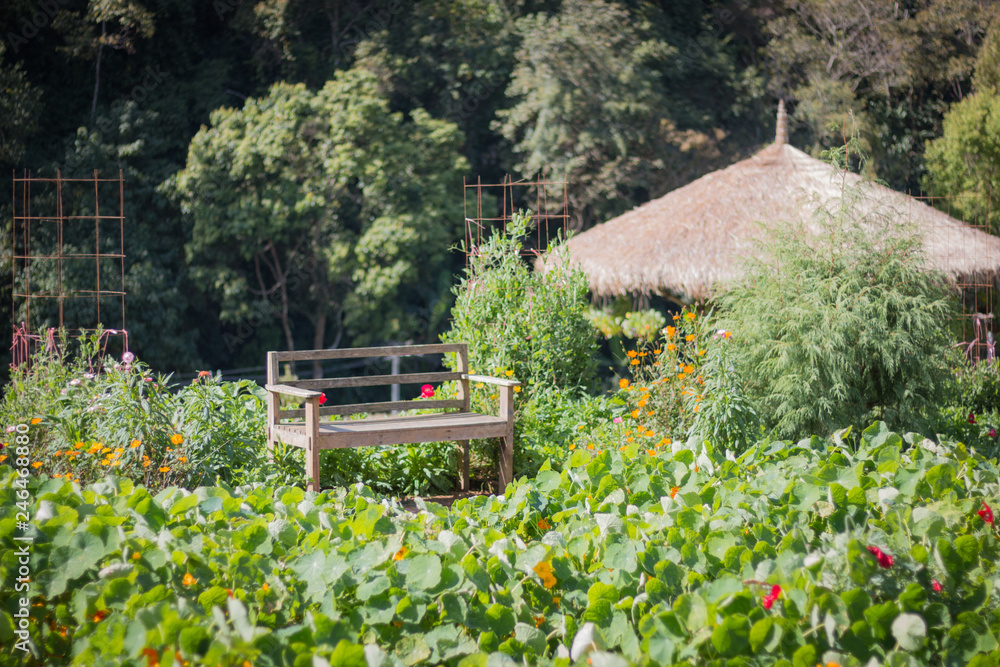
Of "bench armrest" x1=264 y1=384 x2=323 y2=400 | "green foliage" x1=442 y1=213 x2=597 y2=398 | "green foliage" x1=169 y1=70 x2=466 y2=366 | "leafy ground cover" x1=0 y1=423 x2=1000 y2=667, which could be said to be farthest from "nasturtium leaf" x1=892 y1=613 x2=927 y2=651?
"green foliage" x1=169 y1=70 x2=466 y2=366

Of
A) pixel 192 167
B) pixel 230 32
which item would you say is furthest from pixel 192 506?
pixel 230 32

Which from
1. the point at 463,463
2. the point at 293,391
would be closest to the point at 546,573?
the point at 293,391

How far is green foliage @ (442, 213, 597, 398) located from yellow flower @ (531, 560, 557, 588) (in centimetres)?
331

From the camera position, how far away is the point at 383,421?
13.1 ft

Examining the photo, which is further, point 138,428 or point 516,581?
point 138,428

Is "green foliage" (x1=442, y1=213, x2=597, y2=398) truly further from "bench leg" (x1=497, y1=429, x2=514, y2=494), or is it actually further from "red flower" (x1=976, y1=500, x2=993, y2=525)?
"red flower" (x1=976, y1=500, x2=993, y2=525)

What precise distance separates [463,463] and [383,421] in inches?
18.5

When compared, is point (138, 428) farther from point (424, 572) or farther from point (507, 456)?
point (424, 572)

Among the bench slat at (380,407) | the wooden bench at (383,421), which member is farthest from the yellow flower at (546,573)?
the bench slat at (380,407)

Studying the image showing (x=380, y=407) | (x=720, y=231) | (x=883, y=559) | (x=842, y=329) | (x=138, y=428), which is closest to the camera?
(x=883, y=559)

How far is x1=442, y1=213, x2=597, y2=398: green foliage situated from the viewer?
480 cm

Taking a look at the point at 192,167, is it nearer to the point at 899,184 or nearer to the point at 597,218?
the point at 597,218

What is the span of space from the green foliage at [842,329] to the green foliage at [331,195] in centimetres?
861

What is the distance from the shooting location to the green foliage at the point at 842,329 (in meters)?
3.90
